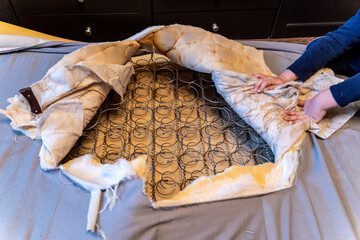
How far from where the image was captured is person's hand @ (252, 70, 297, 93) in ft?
2.10

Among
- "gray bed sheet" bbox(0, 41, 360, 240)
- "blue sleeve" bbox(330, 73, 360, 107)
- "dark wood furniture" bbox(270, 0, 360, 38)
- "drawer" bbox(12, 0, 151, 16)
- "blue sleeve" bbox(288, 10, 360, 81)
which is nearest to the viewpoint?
"gray bed sheet" bbox(0, 41, 360, 240)

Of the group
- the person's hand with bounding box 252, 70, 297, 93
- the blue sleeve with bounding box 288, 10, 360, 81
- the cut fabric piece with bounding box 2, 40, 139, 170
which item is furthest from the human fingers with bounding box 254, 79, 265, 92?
the cut fabric piece with bounding box 2, 40, 139, 170

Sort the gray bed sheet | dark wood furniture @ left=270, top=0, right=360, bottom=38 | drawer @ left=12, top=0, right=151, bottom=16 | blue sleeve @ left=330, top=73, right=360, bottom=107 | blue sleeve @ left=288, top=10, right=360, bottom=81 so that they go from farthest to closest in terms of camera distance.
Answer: dark wood furniture @ left=270, top=0, right=360, bottom=38, drawer @ left=12, top=0, right=151, bottom=16, blue sleeve @ left=288, top=10, right=360, bottom=81, blue sleeve @ left=330, top=73, right=360, bottom=107, the gray bed sheet

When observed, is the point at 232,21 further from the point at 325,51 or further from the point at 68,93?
the point at 68,93

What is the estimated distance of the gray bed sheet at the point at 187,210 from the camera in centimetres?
43

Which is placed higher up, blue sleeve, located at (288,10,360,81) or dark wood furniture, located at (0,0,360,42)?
blue sleeve, located at (288,10,360,81)

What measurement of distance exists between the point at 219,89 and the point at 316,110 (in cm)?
21

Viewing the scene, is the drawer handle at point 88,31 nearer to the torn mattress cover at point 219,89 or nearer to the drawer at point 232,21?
the drawer at point 232,21

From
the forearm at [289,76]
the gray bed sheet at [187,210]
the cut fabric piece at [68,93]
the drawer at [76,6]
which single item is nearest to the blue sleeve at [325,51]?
the forearm at [289,76]

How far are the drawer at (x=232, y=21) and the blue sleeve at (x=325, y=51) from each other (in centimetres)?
59

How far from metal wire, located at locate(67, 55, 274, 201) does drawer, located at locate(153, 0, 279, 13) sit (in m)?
0.52

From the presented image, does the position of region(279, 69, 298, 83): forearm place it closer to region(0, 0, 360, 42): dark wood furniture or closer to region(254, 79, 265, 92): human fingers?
region(254, 79, 265, 92): human fingers

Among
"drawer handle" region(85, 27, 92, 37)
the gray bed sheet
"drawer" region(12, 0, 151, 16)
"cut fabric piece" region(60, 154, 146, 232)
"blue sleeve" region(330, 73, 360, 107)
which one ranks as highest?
"blue sleeve" region(330, 73, 360, 107)

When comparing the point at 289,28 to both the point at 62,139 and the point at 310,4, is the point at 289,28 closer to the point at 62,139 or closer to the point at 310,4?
the point at 310,4
